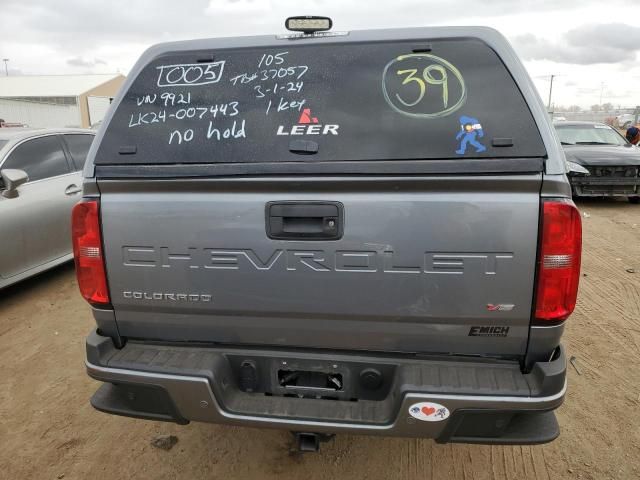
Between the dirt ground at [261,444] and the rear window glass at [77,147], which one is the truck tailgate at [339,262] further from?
the rear window glass at [77,147]

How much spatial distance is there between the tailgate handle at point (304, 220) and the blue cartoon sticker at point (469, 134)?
0.56 metres

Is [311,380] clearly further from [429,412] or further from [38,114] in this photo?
[38,114]

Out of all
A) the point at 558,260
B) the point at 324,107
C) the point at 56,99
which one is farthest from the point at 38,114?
the point at 558,260

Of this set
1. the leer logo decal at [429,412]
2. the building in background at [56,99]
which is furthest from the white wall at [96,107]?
the leer logo decal at [429,412]

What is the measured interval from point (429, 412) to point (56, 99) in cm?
Answer: 5648

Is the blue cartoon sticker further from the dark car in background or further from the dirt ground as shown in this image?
the dark car in background

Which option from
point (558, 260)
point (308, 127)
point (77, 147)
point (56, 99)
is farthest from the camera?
point (56, 99)

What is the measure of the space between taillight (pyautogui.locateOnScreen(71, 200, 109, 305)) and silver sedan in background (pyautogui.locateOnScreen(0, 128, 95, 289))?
9.89 feet

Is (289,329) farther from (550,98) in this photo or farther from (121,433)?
(550,98)

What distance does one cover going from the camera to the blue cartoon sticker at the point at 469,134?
190 cm

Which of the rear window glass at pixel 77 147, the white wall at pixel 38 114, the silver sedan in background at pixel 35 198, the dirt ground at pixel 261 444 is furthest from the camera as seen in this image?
the white wall at pixel 38 114

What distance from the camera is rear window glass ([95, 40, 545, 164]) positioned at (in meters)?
1.95

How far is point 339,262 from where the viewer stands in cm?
193

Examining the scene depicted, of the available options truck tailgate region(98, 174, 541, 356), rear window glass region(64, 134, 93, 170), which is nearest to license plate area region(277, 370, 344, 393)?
truck tailgate region(98, 174, 541, 356)
